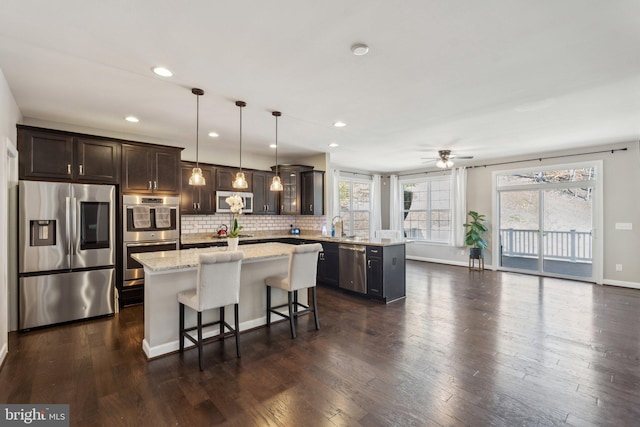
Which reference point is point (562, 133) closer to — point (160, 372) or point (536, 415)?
point (536, 415)

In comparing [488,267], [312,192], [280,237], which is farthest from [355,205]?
[488,267]

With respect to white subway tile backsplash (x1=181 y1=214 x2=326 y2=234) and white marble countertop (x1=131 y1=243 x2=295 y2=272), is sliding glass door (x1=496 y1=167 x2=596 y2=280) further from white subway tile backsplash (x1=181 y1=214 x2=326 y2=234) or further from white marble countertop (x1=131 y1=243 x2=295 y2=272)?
white marble countertop (x1=131 y1=243 x2=295 y2=272)

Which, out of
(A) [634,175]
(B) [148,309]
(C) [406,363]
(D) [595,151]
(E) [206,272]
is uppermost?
(D) [595,151]

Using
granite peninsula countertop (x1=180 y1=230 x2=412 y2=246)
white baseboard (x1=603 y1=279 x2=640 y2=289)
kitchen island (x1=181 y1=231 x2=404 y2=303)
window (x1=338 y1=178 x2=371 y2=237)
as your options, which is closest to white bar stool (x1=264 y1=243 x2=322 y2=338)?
kitchen island (x1=181 y1=231 x2=404 y2=303)

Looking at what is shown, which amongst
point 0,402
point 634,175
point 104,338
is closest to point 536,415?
point 0,402

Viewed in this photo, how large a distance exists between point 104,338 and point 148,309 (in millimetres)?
949

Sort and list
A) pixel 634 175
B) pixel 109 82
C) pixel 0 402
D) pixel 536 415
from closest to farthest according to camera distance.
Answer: pixel 536 415 < pixel 0 402 < pixel 109 82 < pixel 634 175

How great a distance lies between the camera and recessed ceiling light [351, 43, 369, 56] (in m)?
2.26

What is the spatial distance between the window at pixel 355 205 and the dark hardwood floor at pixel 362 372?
4.42m

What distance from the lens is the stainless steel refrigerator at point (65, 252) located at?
3.45 m

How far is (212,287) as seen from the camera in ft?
8.86

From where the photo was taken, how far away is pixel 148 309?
113 inches

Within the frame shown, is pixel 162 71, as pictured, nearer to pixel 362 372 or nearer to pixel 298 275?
pixel 298 275

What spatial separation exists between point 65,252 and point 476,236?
7.66m
